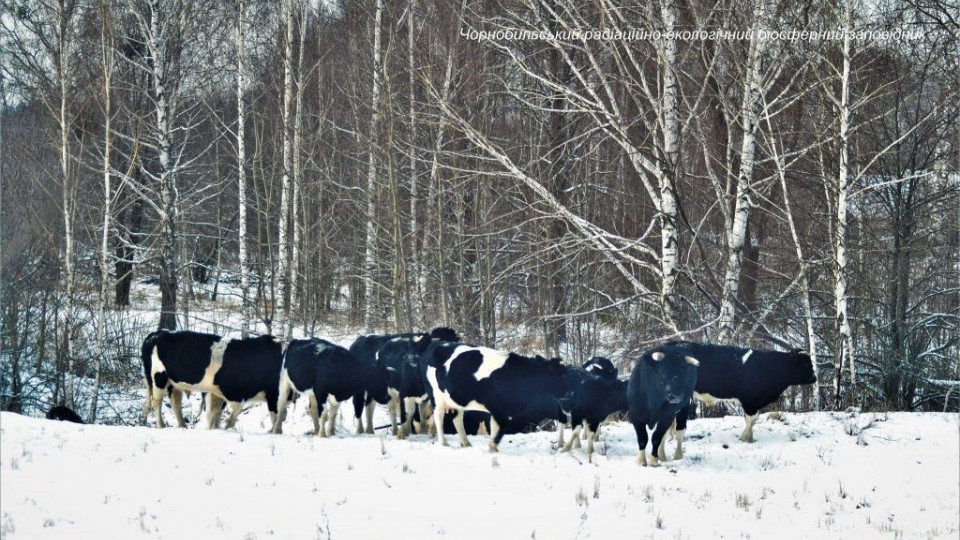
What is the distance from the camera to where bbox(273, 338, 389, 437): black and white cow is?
13016mm

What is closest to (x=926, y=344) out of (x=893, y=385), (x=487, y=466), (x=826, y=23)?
A: (x=893, y=385)

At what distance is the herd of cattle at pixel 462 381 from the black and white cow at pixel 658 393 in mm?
13

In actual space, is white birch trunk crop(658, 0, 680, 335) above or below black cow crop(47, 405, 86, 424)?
above

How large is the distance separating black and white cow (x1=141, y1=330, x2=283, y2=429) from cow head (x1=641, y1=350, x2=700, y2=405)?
5215 mm

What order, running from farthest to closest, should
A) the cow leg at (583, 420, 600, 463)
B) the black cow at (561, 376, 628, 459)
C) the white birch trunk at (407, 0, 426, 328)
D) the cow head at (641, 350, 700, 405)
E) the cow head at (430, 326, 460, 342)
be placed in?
the white birch trunk at (407, 0, 426, 328), the cow head at (430, 326, 460, 342), the black cow at (561, 376, 628, 459), the cow leg at (583, 420, 600, 463), the cow head at (641, 350, 700, 405)

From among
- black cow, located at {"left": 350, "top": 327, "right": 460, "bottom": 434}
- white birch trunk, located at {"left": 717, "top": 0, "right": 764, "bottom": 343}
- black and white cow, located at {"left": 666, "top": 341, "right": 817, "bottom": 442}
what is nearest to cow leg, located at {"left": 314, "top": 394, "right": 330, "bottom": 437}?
black cow, located at {"left": 350, "top": 327, "right": 460, "bottom": 434}

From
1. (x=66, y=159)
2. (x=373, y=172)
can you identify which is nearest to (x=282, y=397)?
(x=66, y=159)

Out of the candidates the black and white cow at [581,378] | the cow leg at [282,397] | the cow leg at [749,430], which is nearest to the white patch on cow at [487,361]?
the black and white cow at [581,378]

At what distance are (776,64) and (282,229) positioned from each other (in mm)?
12883

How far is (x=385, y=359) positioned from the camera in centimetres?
1386

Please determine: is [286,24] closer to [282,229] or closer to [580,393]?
[282,229]

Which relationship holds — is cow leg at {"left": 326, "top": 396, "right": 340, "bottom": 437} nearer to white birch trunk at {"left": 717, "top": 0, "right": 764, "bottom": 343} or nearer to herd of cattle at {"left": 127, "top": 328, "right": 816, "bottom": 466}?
herd of cattle at {"left": 127, "top": 328, "right": 816, "bottom": 466}

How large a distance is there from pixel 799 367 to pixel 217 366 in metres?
7.87

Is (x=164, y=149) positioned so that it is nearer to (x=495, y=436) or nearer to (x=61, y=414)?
(x=61, y=414)
